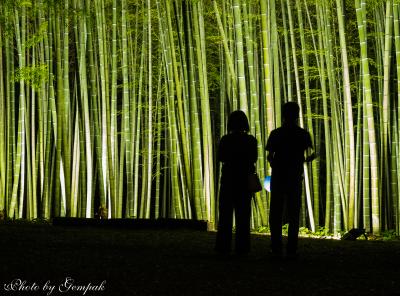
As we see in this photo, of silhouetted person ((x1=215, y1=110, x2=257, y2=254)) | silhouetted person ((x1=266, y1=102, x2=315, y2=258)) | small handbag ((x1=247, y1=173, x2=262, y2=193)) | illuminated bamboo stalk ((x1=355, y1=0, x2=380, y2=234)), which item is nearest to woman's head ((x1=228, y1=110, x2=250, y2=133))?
silhouetted person ((x1=215, y1=110, x2=257, y2=254))

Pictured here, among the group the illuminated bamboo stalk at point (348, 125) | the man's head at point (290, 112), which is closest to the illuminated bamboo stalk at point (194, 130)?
the illuminated bamboo stalk at point (348, 125)

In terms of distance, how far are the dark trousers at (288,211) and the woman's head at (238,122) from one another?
39 cm

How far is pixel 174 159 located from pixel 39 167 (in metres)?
4.97

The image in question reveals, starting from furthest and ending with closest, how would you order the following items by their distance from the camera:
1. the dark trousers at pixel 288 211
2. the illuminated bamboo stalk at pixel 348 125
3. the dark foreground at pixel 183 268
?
the illuminated bamboo stalk at pixel 348 125, the dark trousers at pixel 288 211, the dark foreground at pixel 183 268

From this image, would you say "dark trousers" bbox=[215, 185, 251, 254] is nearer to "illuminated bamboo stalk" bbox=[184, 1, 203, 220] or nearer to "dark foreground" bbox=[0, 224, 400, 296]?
"dark foreground" bbox=[0, 224, 400, 296]

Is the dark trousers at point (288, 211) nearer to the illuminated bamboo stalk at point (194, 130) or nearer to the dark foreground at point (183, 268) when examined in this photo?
the dark foreground at point (183, 268)

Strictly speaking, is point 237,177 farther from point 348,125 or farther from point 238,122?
point 348,125

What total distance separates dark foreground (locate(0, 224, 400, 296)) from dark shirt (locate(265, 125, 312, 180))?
21.9 inches

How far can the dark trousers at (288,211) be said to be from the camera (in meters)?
4.64

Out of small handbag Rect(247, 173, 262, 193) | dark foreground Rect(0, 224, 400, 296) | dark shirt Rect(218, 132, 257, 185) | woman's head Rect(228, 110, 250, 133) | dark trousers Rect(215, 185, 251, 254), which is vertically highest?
woman's head Rect(228, 110, 250, 133)

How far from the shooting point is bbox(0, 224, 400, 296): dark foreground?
3.23m

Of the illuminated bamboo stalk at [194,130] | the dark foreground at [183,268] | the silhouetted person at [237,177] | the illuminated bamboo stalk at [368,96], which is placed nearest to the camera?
the dark foreground at [183,268]

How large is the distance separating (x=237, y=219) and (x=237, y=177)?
0.91 ft

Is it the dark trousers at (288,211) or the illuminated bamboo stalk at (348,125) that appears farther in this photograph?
the illuminated bamboo stalk at (348,125)
